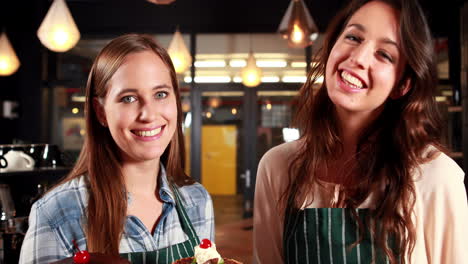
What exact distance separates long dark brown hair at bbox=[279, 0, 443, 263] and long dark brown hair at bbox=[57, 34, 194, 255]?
0.49m

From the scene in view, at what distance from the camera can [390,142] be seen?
142 centimetres

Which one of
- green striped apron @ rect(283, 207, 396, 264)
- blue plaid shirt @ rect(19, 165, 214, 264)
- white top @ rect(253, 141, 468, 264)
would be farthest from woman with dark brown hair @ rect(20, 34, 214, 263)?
white top @ rect(253, 141, 468, 264)

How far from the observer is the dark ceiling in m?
6.45

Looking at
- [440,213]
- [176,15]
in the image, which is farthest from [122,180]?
[176,15]

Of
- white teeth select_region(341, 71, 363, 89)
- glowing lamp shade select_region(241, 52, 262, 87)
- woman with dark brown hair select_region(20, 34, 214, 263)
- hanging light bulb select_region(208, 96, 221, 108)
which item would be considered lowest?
woman with dark brown hair select_region(20, 34, 214, 263)

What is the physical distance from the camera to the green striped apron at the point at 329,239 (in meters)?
1.31

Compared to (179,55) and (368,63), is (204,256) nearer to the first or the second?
(368,63)

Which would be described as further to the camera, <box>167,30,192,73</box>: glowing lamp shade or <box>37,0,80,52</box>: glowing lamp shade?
<box>167,30,192,73</box>: glowing lamp shade

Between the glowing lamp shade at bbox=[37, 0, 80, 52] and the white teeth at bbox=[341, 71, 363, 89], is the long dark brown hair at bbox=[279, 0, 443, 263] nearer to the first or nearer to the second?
the white teeth at bbox=[341, 71, 363, 89]

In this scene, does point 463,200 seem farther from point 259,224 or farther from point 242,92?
point 242,92

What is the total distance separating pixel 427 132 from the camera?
4.64 feet

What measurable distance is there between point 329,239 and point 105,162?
699mm

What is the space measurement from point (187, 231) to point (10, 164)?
2.39m

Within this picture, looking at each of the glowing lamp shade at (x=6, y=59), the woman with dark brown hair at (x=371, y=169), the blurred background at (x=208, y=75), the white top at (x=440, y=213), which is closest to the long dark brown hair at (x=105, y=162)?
the woman with dark brown hair at (x=371, y=169)
